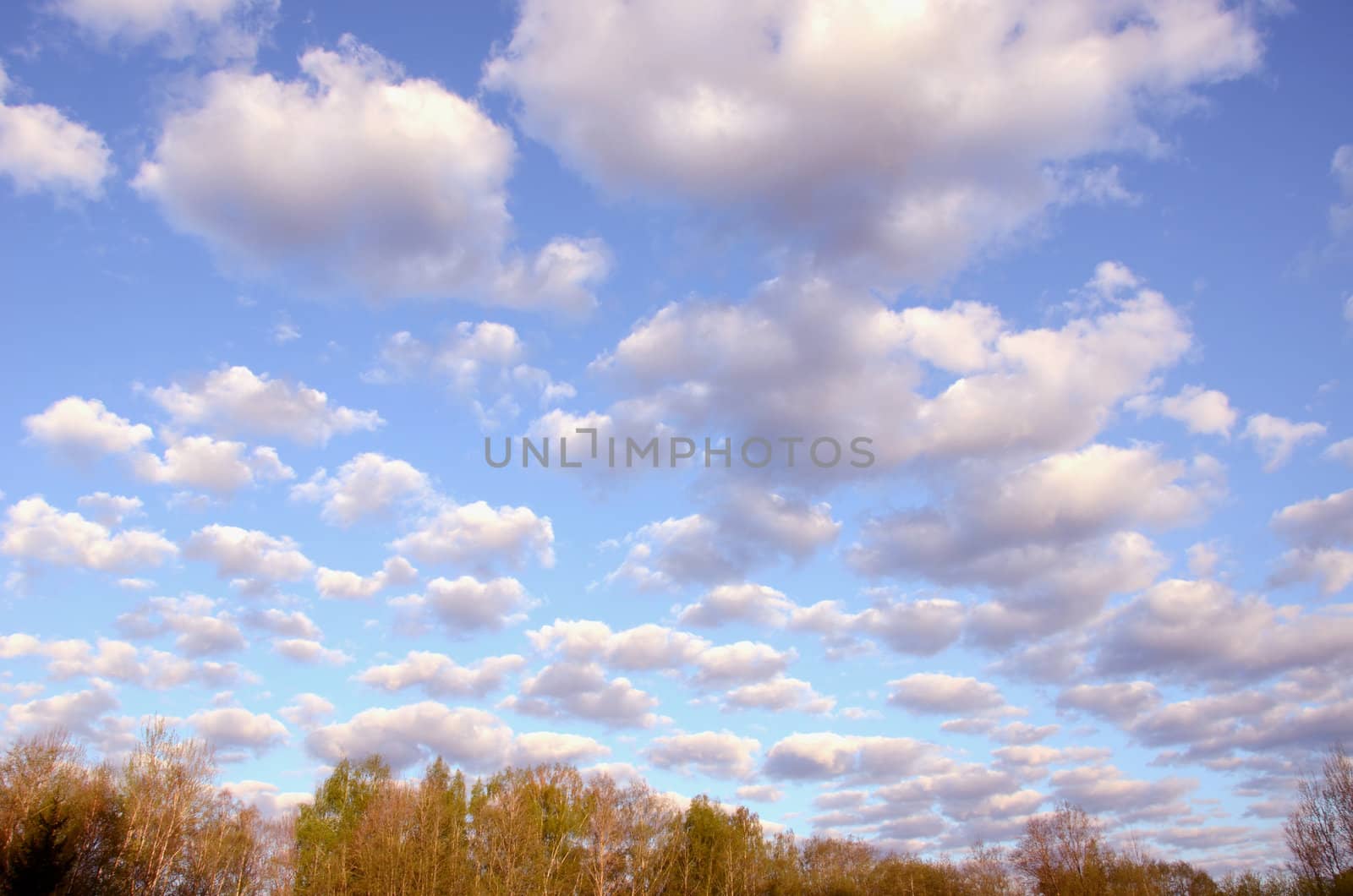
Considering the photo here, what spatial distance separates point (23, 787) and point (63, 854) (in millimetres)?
8562

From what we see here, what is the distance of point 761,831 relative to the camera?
99.1 metres

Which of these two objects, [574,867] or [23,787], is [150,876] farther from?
[574,867]

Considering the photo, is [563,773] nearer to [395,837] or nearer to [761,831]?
[395,837]

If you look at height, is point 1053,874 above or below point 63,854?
below

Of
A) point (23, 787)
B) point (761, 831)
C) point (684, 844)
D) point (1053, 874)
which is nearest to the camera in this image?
point (23, 787)

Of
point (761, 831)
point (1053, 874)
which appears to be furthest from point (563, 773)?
point (1053, 874)

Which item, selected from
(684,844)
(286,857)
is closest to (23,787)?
(286,857)

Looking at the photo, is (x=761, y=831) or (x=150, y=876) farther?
(x=761, y=831)

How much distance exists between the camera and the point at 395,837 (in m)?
65.7

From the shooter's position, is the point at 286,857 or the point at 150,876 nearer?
the point at 150,876

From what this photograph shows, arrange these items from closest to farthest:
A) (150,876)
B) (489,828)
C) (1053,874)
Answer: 1. (150,876)
2. (489,828)
3. (1053,874)

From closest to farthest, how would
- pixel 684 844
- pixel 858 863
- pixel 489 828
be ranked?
pixel 489 828
pixel 684 844
pixel 858 863

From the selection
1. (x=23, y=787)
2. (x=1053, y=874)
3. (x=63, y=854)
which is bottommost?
(x=1053, y=874)

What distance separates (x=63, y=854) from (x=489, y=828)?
30675mm
